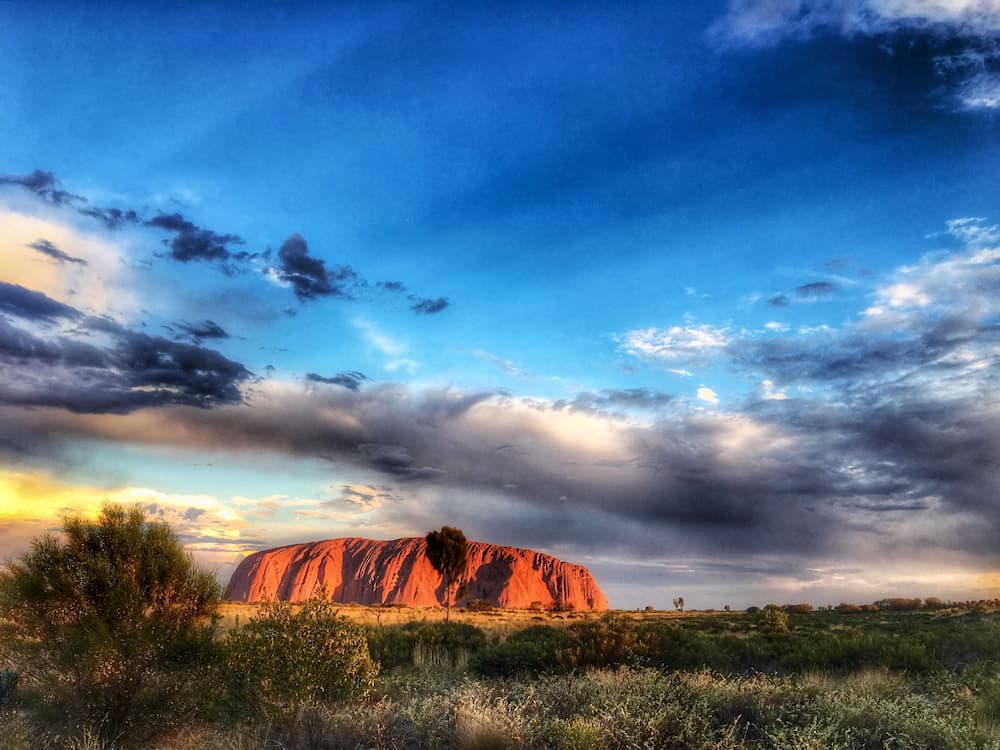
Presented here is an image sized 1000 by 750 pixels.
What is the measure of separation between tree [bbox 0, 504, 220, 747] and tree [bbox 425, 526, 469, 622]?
4625 centimetres

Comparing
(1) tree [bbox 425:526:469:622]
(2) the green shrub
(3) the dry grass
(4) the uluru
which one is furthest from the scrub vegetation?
(4) the uluru

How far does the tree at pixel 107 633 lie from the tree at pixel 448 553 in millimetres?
46252

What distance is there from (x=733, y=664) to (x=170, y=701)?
15.0m

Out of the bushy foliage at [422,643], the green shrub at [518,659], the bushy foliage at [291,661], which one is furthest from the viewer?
the bushy foliage at [422,643]

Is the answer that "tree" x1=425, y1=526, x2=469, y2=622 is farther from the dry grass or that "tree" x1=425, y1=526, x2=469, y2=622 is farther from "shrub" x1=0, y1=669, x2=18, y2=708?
"shrub" x1=0, y1=669, x2=18, y2=708

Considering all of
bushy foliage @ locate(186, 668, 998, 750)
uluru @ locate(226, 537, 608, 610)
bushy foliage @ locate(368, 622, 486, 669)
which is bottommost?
uluru @ locate(226, 537, 608, 610)

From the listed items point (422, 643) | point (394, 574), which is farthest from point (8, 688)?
point (394, 574)

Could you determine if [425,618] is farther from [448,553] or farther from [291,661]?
[291,661]

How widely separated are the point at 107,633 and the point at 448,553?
47636 mm

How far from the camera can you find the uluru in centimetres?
12791

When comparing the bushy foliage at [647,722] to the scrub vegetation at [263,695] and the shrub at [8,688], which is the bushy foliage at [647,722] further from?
the shrub at [8,688]

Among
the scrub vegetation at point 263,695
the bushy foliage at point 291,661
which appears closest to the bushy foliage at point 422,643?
the scrub vegetation at point 263,695

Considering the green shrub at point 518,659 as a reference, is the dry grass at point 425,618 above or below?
below

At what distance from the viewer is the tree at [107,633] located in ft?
32.6
